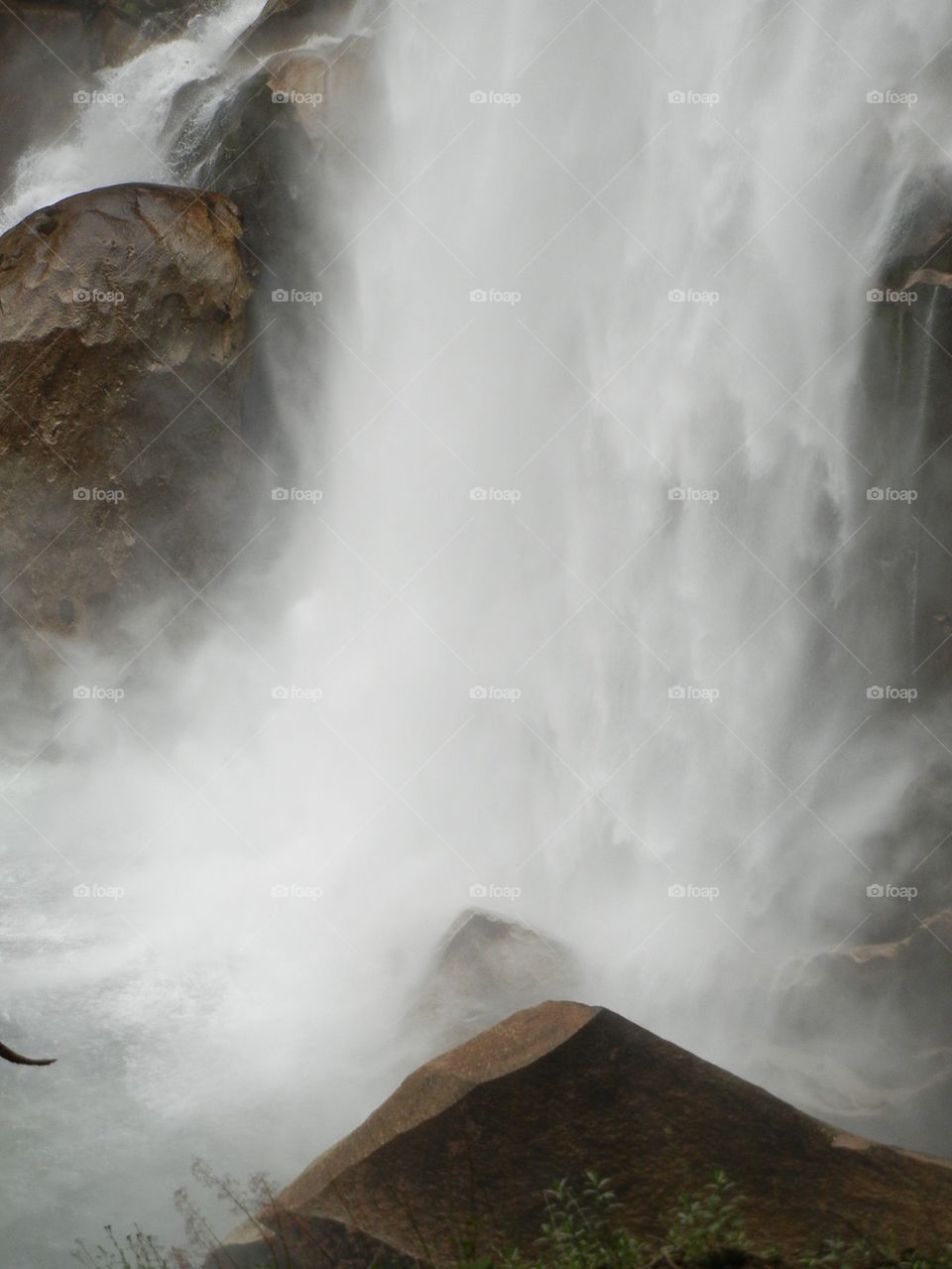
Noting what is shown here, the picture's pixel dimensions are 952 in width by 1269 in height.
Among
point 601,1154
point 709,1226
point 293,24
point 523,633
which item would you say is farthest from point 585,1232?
point 293,24

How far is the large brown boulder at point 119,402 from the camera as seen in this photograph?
11.3m

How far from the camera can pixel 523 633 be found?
10938mm

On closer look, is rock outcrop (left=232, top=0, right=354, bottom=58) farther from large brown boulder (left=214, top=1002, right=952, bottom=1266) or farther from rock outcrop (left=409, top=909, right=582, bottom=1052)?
large brown boulder (left=214, top=1002, right=952, bottom=1266)

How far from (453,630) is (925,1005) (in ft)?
18.1

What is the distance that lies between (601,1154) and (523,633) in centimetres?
657

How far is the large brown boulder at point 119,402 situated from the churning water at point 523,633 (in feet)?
2.06

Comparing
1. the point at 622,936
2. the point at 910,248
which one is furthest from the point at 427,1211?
the point at 910,248

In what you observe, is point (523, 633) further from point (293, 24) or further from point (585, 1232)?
point (293, 24)

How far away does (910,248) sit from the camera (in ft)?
27.8

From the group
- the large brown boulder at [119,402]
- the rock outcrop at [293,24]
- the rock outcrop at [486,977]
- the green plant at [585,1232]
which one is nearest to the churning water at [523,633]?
the rock outcrop at [486,977]

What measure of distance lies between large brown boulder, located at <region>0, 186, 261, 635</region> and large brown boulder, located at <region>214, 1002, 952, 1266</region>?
28.1 ft

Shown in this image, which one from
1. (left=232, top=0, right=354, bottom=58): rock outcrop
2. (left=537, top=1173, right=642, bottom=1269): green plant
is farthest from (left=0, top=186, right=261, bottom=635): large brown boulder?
(left=537, top=1173, right=642, bottom=1269): green plant

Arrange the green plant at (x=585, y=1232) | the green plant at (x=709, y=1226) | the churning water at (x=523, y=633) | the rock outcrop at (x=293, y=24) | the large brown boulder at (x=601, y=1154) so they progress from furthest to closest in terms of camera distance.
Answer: the rock outcrop at (x=293, y=24)
the churning water at (x=523, y=633)
the large brown boulder at (x=601, y=1154)
the green plant at (x=585, y=1232)
the green plant at (x=709, y=1226)

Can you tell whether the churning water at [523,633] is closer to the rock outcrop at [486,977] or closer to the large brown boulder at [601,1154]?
the rock outcrop at [486,977]
